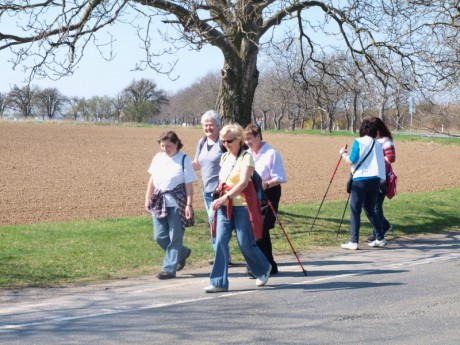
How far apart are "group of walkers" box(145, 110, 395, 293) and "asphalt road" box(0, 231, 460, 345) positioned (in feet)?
1.17

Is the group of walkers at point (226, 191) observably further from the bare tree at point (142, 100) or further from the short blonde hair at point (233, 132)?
the bare tree at point (142, 100)

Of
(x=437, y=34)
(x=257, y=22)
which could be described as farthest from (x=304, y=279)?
(x=437, y=34)

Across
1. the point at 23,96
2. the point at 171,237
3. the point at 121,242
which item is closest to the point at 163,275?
the point at 171,237

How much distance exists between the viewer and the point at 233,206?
7.72 meters

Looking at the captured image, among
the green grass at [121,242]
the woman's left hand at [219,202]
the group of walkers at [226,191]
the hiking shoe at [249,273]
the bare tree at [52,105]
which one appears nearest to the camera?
the woman's left hand at [219,202]

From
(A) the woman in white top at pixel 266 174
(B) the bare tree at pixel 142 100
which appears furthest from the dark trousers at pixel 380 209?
(B) the bare tree at pixel 142 100

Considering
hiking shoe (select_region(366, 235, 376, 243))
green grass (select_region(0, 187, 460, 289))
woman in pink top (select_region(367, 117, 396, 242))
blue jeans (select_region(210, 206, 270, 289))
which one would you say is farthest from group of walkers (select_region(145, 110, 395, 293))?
green grass (select_region(0, 187, 460, 289))

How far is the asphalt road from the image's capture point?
19.4 feet

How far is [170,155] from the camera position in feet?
28.3

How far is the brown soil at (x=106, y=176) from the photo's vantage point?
18.1 m

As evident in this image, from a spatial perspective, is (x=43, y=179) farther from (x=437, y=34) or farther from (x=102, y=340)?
(x=102, y=340)

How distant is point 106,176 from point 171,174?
18.0m

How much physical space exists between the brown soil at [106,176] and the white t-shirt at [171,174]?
792 cm

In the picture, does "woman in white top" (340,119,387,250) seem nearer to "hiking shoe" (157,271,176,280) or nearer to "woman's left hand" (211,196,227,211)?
"hiking shoe" (157,271,176,280)
